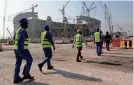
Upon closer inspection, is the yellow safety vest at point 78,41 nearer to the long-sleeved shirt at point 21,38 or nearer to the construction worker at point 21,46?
the construction worker at point 21,46

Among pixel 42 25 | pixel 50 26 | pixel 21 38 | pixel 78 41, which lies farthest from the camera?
pixel 42 25

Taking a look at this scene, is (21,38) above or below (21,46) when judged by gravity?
above

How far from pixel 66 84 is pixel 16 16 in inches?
3471

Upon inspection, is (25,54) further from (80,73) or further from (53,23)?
(53,23)

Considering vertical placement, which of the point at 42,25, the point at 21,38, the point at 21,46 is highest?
the point at 42,25

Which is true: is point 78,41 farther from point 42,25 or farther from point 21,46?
point 42,25

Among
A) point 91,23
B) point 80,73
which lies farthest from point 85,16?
point 80,73

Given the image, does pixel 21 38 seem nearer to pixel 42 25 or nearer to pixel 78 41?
pixel 78 41

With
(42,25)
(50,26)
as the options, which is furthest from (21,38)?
(42,25)

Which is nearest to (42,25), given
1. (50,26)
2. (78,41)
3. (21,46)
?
(50,26)

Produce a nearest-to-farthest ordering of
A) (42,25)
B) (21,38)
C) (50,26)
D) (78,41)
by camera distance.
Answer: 1. (21,38)
2. (78,41)
3. (50,26)
4. (42,25)

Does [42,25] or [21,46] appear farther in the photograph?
[42,25]

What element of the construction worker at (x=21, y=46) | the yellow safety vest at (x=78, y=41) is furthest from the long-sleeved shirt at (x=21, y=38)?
the yellow safety vest at (x=78, y=41)

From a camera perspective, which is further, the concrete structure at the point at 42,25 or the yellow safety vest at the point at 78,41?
the concrete structure at the point at 42,25
